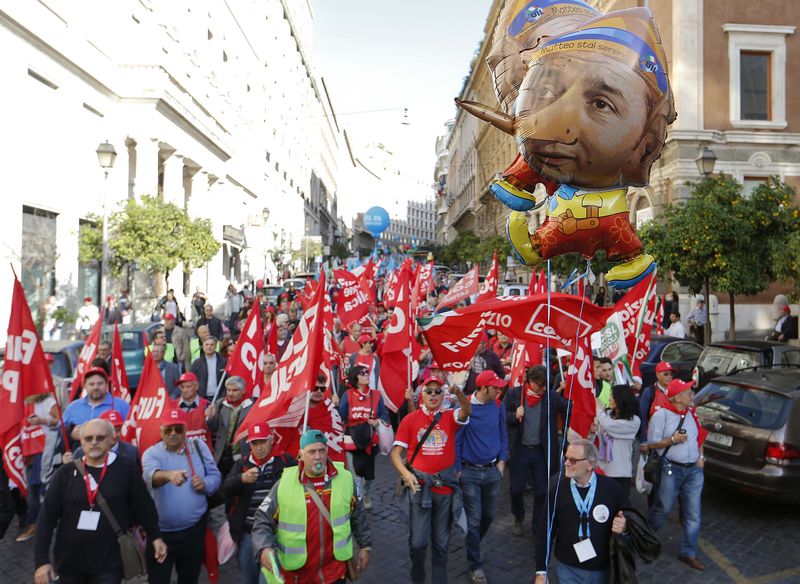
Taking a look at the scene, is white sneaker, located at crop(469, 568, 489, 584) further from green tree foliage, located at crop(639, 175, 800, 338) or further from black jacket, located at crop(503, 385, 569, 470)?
green tree foliage, located at crop(639, 175, 800, 338)

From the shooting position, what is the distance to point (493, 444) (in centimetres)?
566

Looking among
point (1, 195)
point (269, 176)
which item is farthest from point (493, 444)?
point (269, 176)

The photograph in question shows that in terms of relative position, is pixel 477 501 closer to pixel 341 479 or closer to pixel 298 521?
pixel 341 479

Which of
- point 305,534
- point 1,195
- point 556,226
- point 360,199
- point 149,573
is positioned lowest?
point 149,573

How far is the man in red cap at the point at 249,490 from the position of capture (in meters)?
4.49

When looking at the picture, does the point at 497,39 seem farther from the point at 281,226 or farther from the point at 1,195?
the point at 281,226

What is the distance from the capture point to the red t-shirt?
5.29 meters

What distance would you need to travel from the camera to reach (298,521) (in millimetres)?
3725

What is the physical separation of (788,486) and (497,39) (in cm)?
518

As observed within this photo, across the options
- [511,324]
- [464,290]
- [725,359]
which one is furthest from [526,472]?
[464,290]

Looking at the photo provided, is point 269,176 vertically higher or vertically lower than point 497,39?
higher

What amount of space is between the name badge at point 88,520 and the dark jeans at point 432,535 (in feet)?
7.83

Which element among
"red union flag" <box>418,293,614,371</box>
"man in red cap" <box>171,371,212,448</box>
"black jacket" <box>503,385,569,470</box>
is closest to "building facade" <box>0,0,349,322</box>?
"man in red cap" <box>171,371,212,448</box>

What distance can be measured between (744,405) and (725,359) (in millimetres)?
3549
